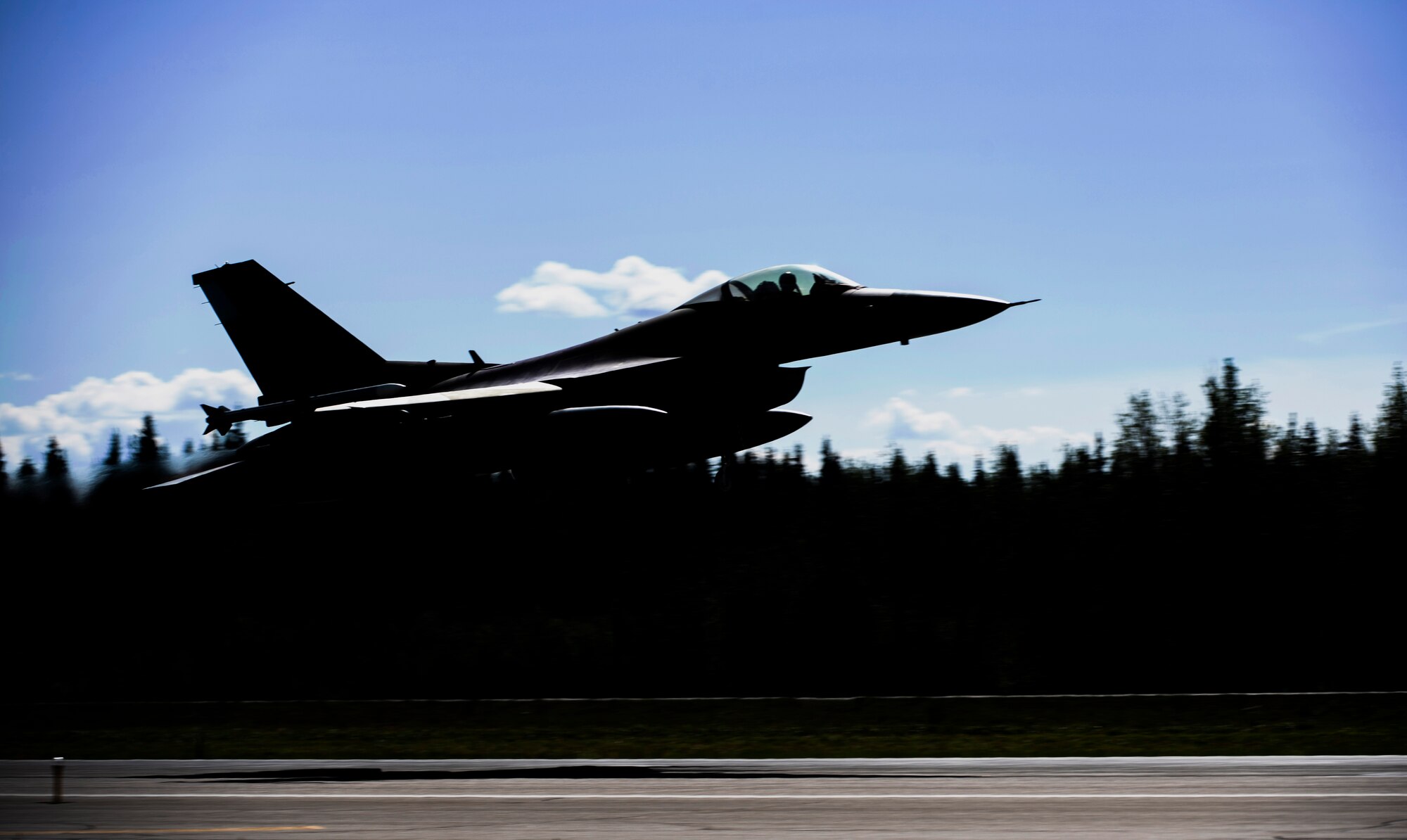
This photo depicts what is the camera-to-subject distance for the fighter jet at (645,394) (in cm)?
2022

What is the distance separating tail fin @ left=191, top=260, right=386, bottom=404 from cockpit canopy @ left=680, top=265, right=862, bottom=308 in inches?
325

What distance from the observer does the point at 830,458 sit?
77.6 metres

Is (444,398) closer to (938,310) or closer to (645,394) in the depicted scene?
(645,394)

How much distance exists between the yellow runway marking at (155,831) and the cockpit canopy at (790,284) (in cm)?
1083

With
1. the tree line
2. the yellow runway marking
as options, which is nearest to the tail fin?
the yellow runway marking

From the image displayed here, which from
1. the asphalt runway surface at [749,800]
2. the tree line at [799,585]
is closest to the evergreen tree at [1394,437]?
the tree line at [799,585]

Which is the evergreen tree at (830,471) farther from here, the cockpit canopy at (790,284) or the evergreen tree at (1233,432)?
the cockpit canopy at (790,284)

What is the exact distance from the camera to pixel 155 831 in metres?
13.4

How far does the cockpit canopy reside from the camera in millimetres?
20391

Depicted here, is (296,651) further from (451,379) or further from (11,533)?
(451,379)

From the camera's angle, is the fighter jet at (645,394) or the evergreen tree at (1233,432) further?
the evergreen tree at (1233,432)

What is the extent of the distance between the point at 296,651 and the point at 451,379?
131 ft

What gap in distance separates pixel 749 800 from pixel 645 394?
826cm

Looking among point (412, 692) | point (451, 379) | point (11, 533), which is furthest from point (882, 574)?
point (451, 379)
